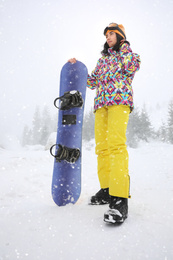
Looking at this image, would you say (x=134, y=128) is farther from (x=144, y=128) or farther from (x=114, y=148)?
(x=114, y=148)

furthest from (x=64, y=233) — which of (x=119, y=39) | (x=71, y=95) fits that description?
(x=119, y=39)

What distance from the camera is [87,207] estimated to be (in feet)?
5.74

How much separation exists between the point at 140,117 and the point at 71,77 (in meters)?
22.9

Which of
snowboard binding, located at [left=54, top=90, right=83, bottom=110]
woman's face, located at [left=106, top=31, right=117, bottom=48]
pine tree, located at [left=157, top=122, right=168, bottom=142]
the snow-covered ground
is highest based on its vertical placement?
pine tree, located at [left=157, top=122, right=168, bottom=142]

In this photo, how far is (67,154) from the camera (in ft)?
6.03

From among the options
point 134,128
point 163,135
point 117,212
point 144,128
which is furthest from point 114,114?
point 163,135

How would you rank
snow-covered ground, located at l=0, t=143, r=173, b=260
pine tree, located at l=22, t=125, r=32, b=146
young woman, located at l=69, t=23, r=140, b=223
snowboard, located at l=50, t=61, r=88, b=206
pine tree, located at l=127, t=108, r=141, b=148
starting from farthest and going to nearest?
pine tree, located at l=22, t=125, r=32, b=146, pine tree, located at l=127, t=108, r=141, b=148, snowboard, located at l=50, t=61, r=88, b=206, young woman, located at l=69, t=23, r=140, b=223, snow-covered ground, located at l=0, t=143, r=173, b=260

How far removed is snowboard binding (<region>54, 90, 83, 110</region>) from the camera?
1907 millimetres

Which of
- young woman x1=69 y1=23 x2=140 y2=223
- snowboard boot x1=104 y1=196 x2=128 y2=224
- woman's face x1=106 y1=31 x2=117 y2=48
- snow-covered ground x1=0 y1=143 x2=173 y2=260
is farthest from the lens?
woman's face x1=106 y1=31 x2=117 y2=48

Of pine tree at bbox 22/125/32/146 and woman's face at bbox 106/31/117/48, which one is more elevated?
pine tree at bbox 22/125/32/146

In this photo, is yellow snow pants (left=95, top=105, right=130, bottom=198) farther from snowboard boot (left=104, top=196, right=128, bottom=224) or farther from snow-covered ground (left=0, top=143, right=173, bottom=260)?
snow-covered ground (left=0, top=143, right=173, bottom=260)

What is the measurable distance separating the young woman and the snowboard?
0.25m

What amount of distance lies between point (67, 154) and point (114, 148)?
548 millimetres

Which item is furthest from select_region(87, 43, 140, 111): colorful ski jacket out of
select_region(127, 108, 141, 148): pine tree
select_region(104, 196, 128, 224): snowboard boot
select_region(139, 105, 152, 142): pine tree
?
select_region(139, 105, 152, 142): pine tree
